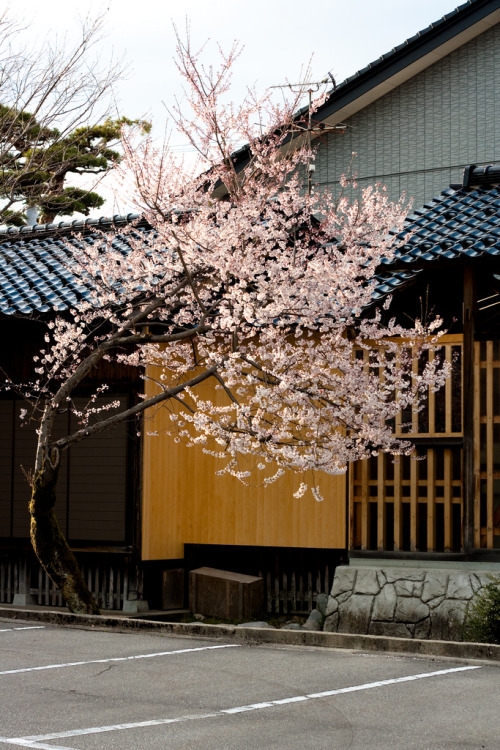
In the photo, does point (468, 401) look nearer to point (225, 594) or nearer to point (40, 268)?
point (225, 594)

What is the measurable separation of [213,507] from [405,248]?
4866 millimetres

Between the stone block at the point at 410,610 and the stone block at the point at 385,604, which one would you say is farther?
the stone block at the point at 385,604

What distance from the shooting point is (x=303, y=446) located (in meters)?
12.6

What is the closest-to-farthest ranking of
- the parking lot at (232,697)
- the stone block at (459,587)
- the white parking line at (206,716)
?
the white parking line at (206,716) < the parking lot at (232,697) < the stone block at (459,587)

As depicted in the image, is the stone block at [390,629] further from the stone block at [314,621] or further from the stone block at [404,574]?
the stone block at [314,621]

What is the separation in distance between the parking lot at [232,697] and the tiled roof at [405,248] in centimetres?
492

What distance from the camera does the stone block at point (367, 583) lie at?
12.1 metres

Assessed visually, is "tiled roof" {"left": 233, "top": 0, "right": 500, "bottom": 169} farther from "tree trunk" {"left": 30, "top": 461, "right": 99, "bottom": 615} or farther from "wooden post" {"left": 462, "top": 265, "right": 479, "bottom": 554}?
"tree trunk" {"left": 30, "top": 461, "right": 99, "bottom": 615}

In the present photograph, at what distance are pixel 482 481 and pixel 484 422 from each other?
715 millimetres

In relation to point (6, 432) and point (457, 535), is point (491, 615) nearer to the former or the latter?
point (457, 535)

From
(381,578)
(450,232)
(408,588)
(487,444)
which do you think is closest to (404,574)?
(408,588)

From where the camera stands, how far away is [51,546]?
1227 centimetres

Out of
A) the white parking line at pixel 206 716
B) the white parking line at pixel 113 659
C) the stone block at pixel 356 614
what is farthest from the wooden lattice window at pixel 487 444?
the white parking line at pixel 113 659

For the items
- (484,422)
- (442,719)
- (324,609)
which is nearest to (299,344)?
(484,422)
